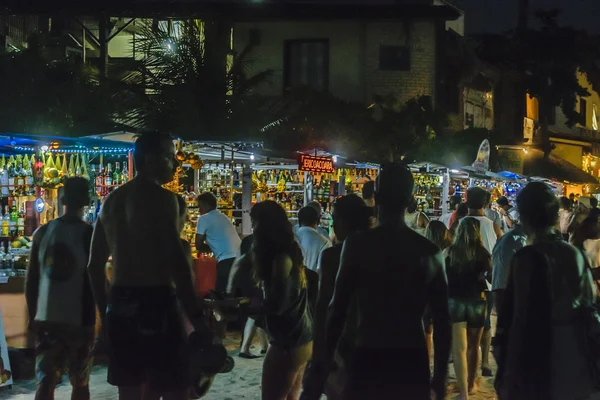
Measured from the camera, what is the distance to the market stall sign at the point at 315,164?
14.6 m

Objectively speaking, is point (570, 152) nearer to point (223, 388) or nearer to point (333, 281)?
point (223, 388)

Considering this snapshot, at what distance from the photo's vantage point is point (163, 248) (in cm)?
436

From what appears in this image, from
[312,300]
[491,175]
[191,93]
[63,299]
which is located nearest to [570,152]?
[491,175]

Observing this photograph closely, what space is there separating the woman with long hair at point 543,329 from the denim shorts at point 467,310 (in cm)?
323

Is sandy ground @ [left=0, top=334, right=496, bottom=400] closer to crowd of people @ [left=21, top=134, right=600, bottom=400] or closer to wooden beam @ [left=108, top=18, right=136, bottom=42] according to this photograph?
crowd of people @ [left=21, top=134, right=600, bottom=400]

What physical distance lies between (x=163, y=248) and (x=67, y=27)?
25147mm

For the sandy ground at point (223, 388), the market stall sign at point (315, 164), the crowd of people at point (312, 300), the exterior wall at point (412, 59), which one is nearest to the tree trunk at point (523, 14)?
the exterior wall at point (412, 59)

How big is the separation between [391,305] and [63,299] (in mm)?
2761

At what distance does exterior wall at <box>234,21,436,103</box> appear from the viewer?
29.2m

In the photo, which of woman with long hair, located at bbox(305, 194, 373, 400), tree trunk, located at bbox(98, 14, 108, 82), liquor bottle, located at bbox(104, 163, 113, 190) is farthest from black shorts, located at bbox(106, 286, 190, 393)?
tree trunk, located at bbox(98, 14, 108, 82)

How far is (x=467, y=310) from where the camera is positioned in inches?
310

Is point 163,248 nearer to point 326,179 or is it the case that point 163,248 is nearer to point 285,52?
point 326,179

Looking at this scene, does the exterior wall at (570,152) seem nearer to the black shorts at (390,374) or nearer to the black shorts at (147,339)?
the black shorts at (147,339)

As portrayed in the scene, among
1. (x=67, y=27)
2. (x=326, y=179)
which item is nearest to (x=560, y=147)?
(x=67, y=27)
